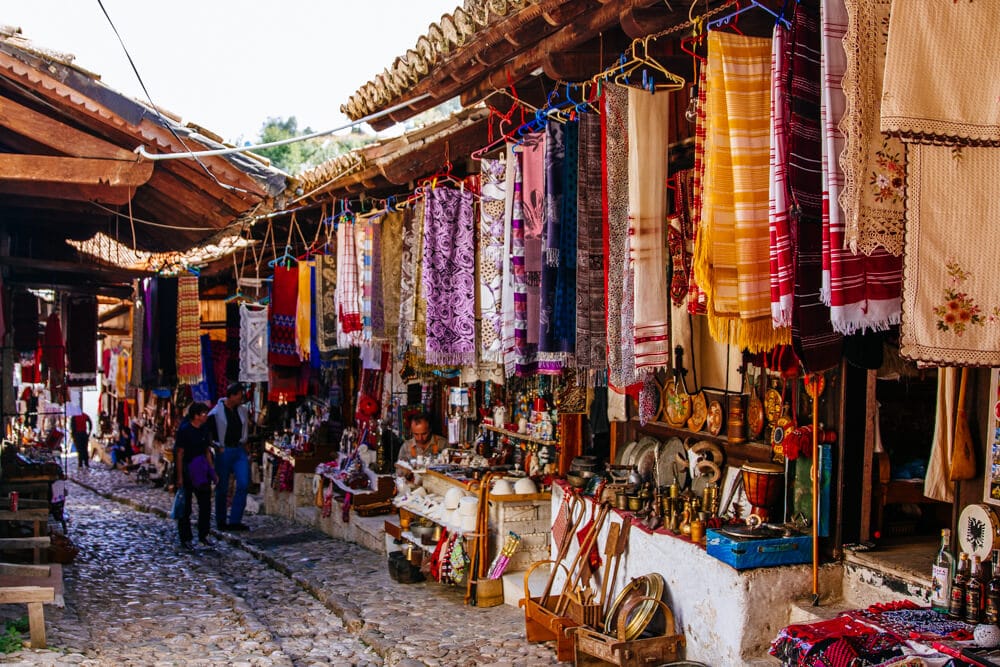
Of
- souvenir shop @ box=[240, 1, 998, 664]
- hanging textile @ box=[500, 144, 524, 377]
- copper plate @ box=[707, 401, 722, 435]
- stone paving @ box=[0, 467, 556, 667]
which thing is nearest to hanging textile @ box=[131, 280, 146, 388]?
stone paving @ box=[0, 467, 556, 667]

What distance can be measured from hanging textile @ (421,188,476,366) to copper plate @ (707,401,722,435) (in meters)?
1.91

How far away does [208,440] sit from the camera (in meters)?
10.2

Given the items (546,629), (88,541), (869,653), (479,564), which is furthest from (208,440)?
(869,653)

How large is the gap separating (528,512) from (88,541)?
6099 millimetres

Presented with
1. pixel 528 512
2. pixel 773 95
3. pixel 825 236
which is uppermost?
pixel 773 95

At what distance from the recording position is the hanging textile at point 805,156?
3283 millimetres

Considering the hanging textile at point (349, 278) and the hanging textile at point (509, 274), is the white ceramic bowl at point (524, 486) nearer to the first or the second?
the hanging textile at point (509, 274)

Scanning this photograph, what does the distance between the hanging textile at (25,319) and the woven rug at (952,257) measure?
42.6 feet

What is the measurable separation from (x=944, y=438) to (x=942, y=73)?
8.36 feet

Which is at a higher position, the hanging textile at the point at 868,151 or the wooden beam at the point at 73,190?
the wooden beam at the point at 73,190

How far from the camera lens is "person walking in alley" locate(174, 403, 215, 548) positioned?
9.96 metres

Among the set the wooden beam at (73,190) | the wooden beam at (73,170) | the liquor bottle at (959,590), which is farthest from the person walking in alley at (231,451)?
the liquor bottle at (959,590)

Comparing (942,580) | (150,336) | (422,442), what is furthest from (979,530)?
(150,336)

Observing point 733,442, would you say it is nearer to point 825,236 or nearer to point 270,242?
point 825,236
